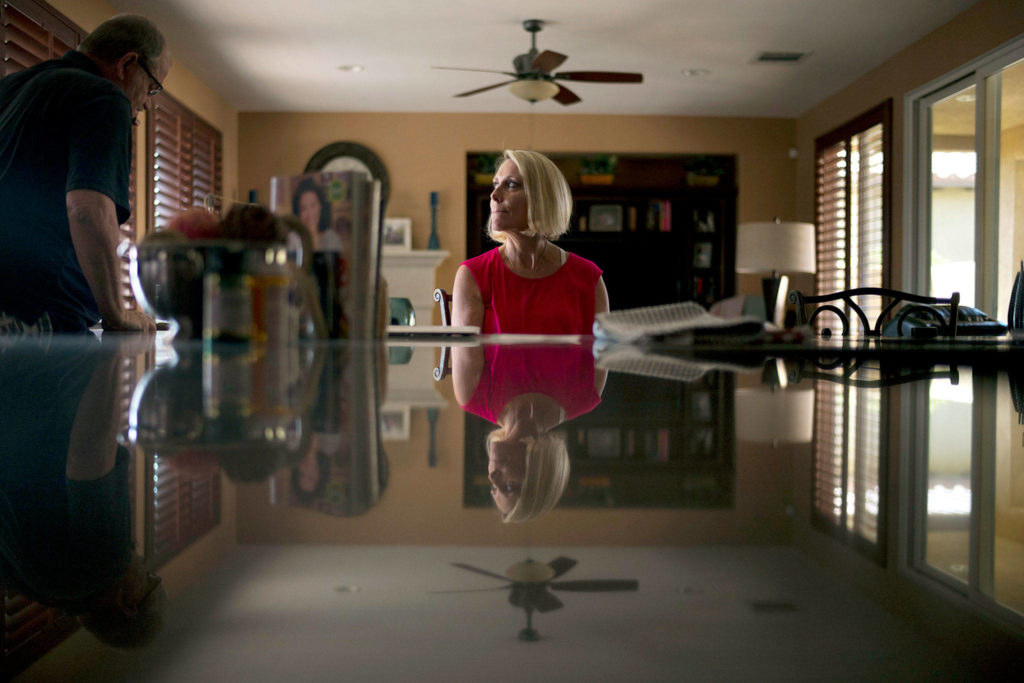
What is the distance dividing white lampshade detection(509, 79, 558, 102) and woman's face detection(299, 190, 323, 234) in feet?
12.0

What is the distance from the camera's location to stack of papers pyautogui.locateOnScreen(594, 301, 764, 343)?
3.02 feet

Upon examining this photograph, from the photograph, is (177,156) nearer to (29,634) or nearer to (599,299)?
(599,299)

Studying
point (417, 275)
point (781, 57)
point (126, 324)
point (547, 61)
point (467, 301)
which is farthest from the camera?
point (417, 275)

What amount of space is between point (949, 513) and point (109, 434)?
0.87ft

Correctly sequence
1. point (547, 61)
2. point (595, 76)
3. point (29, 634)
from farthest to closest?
point (595, 76) → point (547, 61) → point (29, 634)

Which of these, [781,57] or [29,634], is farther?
[781,57]

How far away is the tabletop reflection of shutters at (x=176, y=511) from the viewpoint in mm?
160

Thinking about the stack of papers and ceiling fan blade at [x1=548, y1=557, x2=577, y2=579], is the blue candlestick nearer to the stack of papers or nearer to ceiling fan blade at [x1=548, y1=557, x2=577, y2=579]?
the stack of papers

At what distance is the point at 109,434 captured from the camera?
272 mm

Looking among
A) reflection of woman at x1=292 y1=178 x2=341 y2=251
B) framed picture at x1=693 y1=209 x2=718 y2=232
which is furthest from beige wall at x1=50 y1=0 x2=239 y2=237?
framed picture at x1=693 y1=209 x2=718 y2=232

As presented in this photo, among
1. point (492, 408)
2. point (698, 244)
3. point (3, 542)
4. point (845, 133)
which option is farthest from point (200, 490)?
point (698, 244)

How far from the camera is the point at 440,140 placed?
6.55 meters

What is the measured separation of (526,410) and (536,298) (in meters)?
1.82

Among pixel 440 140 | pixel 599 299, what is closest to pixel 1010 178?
pixel 599 299
